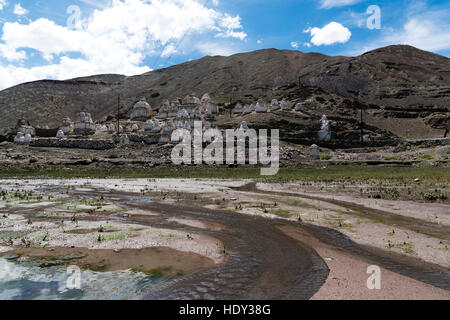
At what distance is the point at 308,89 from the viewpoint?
11144cm

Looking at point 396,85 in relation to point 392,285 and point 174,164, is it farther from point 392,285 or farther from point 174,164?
point 392,285

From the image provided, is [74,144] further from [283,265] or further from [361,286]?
[361,286]

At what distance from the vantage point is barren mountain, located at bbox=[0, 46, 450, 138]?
104 m

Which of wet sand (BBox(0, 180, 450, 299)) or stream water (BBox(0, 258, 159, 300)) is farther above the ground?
stream water (BBox(0, 258, 159, 300))

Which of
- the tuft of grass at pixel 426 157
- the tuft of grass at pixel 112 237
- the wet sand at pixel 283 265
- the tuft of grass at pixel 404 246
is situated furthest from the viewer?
the tuft of grass at pixel 426 157

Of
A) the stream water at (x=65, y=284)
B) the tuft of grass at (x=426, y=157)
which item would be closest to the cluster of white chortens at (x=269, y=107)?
the tuft of grass at (x=426, y=157)

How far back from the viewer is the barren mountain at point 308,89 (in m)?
104

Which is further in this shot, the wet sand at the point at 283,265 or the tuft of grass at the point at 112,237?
the tuft of grass at the point at 112,237

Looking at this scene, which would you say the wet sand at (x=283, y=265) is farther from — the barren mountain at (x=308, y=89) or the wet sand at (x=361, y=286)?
the barren mountain at (x=308, y=89)

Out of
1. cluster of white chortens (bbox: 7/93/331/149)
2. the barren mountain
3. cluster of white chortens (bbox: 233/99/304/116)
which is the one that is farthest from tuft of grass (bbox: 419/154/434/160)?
cluster of white chortens (bbox: 233/99/304/116)

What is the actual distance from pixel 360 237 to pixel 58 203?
18.0m

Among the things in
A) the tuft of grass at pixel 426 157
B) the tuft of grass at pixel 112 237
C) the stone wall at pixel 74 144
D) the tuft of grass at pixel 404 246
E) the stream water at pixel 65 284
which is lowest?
the stream water at pixel 65 284

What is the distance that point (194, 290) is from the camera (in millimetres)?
7066

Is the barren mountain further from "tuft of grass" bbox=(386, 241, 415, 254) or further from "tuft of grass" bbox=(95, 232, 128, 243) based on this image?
"tuft of grass" bbox=(95, 232, 128, 243)
